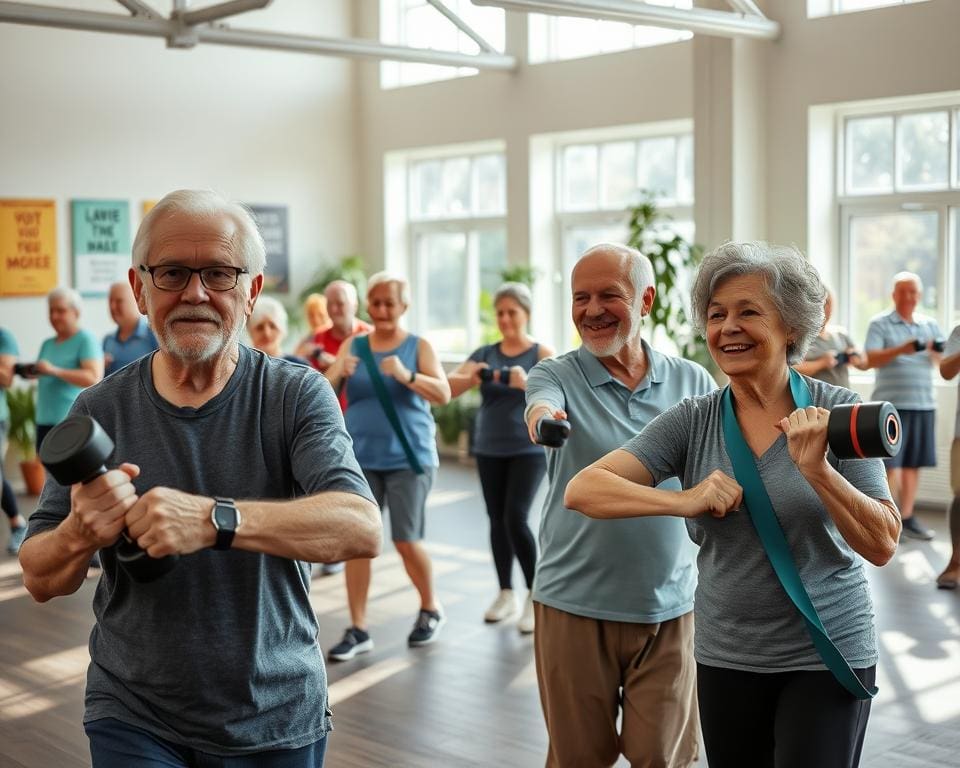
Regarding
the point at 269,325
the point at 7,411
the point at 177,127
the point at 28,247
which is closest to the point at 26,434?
the point at 28,247

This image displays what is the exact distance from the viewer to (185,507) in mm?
1585

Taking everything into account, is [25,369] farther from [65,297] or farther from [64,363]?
[65,297]

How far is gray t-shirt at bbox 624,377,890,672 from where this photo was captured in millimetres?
2188

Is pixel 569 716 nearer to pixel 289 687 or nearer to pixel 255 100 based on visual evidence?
pixel 289 687

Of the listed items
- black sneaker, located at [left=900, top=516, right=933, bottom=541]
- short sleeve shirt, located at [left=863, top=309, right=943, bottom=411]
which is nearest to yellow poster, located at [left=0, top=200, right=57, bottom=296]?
short sleeve shirt, located at [left=863, top=309, right=943, bottom=411]

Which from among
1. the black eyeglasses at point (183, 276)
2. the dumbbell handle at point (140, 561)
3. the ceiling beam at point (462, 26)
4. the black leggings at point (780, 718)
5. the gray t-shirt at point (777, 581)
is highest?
the ceiling beam at point (462, 26)

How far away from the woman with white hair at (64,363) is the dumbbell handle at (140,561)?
5.86m

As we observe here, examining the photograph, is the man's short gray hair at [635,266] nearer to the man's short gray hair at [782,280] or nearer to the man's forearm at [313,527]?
the man's short gray hair at [782,280]

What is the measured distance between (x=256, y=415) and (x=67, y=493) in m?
0.29

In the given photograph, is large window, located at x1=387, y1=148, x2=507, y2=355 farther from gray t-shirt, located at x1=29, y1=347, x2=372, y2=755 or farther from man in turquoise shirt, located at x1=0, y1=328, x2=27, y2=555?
gray t-shirt, located at x1=29, y1=347, x2=372, y2=755

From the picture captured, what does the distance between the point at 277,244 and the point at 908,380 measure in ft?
20.8

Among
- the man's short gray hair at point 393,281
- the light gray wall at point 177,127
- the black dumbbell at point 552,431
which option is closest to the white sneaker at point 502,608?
the man's short gray hair at point 393,281

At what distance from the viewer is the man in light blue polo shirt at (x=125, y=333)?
7598 mm

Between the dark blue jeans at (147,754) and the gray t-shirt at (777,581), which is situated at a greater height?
the gray t-shirt at (777,581)
